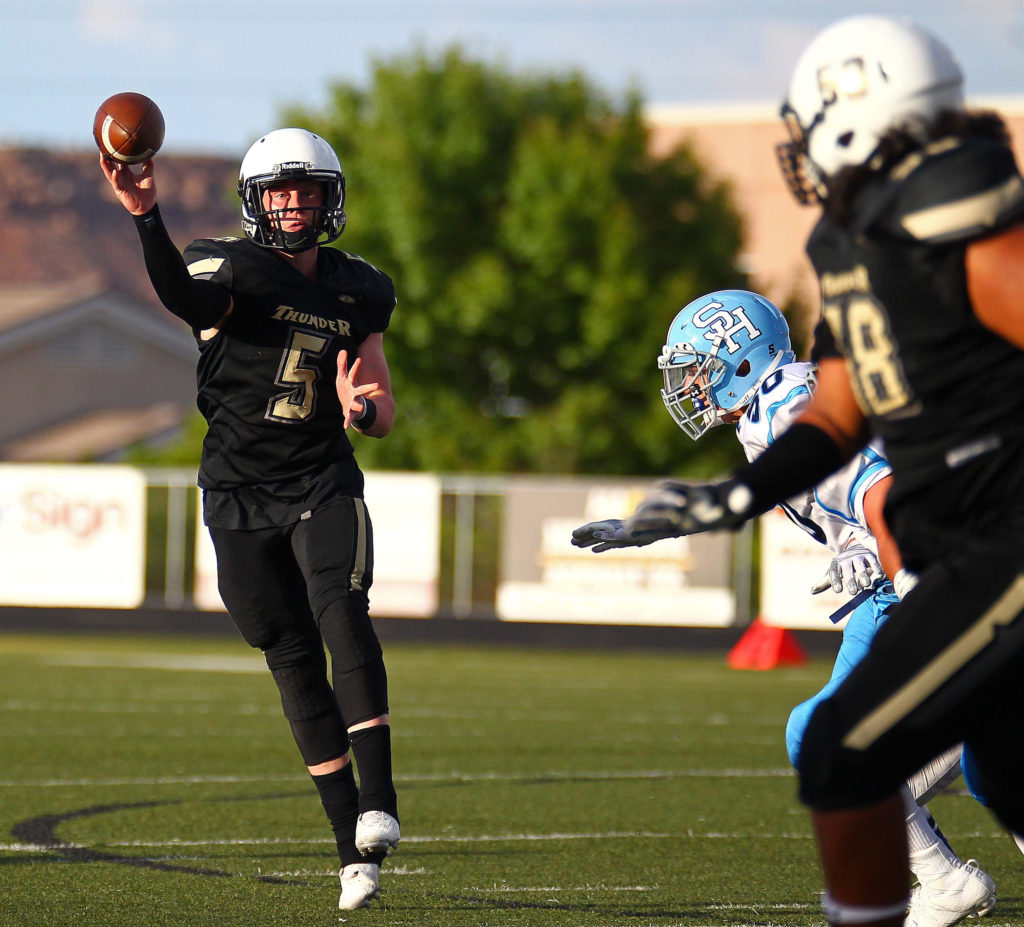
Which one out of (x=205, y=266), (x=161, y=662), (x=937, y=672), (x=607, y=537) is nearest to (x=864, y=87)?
(x=937, y=672)

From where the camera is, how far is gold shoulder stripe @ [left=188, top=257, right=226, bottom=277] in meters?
4.38

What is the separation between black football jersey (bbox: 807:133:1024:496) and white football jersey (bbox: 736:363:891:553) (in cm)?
128

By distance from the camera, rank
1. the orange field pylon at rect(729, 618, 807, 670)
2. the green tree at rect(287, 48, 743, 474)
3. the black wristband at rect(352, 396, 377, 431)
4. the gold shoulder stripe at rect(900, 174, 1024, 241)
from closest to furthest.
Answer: the gold shoulder stripe at rect(900, 174, 1024, 241)
the black wristband at rect(352, 396, 377, 431)
the orange field pylon at rect(729, 618, 807, 670)
the green tree at rect(287, 48, 743, 474)

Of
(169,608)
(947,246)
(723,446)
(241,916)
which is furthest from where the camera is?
(723,446)

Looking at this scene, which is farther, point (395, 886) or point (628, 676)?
point (628, 676)

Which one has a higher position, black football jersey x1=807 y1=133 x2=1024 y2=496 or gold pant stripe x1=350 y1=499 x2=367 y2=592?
black football jersey x1=807 y1=133 x2=1024 y2=496

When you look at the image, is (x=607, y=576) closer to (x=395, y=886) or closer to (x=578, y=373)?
(x=578, y=373)

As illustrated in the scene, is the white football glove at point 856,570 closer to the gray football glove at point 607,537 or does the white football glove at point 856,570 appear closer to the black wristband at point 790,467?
the gray football glove at point 607,537

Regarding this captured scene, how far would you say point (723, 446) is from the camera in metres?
24.4

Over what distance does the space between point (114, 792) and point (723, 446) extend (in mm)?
18857

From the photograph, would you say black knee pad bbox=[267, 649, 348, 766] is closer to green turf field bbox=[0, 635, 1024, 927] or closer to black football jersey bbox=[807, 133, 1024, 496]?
green turf field bbox=[0, 635, 1024, 927]

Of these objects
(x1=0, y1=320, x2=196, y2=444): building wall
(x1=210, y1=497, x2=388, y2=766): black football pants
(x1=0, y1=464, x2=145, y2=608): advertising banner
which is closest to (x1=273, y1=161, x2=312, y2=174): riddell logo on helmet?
(x1=210, y1=497, x2=388, y2=766): black football pants

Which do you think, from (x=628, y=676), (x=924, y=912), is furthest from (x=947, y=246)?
(x=628, y=676)

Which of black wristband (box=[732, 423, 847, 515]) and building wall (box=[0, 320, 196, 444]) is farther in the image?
building wall (box=[0, 320, 196, 444])
